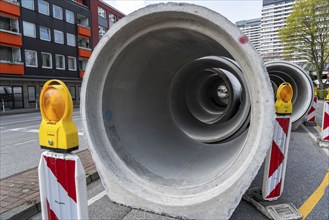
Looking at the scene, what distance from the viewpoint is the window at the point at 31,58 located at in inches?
928

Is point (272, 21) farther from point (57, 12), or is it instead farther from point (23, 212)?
point (23, 212)

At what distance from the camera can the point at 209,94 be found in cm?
1029

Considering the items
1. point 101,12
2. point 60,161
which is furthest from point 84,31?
point 60,161

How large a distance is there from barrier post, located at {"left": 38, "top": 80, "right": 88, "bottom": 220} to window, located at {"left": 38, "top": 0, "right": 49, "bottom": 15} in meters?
27.2

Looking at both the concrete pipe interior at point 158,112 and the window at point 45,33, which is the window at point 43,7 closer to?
Result: the window at point 45,33

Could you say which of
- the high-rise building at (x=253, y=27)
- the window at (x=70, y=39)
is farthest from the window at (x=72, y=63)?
the high-rise building at (x=253, y=27)

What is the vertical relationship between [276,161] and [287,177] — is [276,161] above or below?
above

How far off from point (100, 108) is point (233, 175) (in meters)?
1.63

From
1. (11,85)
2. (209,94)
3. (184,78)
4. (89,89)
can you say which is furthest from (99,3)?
(89,89)

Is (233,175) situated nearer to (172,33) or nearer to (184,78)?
(172,33)

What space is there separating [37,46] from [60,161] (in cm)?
2606

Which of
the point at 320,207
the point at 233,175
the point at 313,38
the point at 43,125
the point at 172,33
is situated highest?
the point at 313,38

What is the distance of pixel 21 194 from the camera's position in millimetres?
3508

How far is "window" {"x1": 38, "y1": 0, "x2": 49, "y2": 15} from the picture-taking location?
24934 mm
